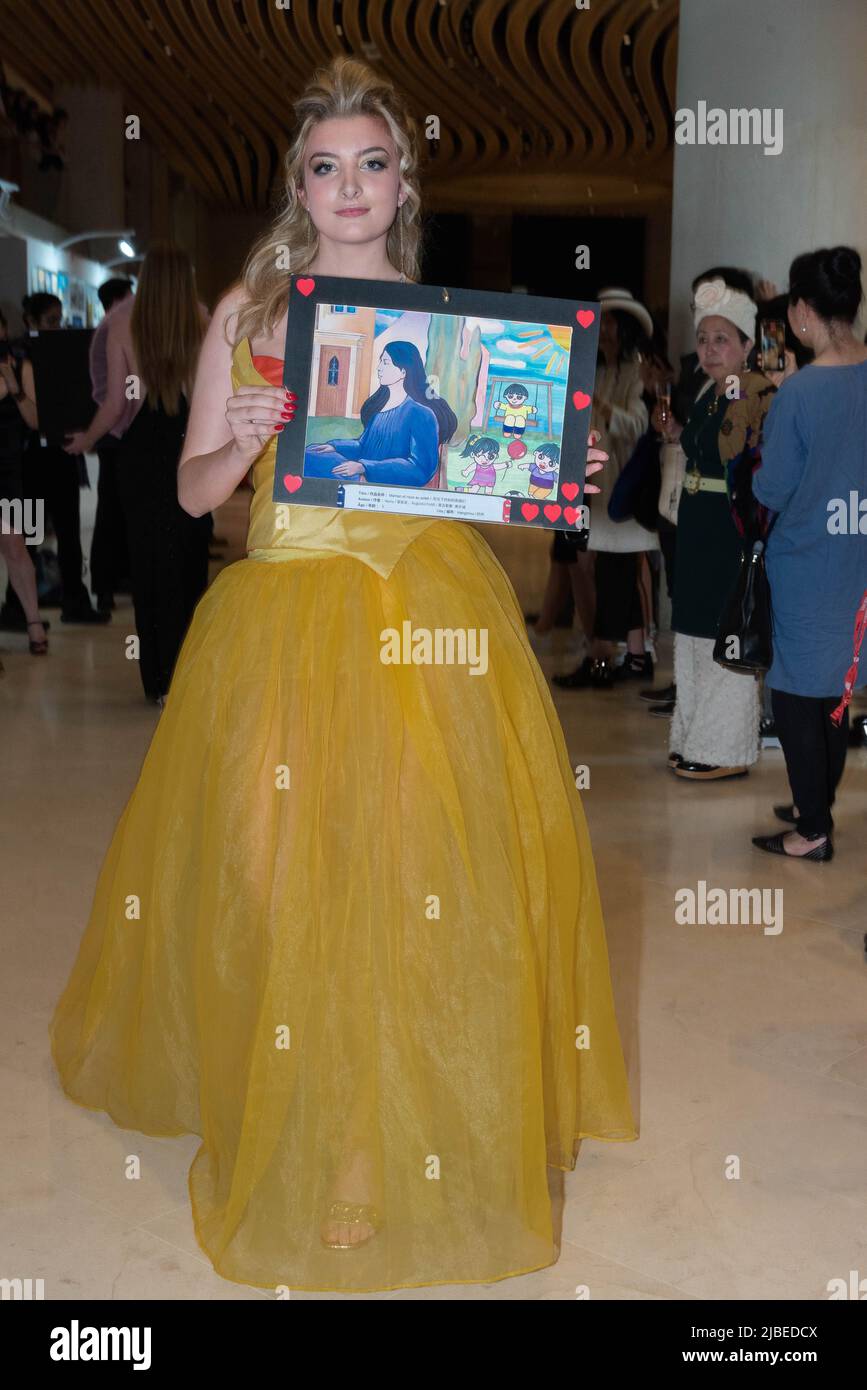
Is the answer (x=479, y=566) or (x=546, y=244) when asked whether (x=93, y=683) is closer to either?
(x=479, y=566)

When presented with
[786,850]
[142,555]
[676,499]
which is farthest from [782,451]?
[142,555]

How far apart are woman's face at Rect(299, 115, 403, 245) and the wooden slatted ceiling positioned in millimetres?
11246

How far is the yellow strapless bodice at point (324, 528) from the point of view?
77.4 inches

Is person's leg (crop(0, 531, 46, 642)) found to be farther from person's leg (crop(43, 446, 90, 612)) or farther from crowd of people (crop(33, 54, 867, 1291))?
crowd of people (crop(33, 54, 867, 1291))

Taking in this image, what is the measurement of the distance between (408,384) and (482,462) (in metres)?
0.13

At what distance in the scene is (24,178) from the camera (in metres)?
15.3

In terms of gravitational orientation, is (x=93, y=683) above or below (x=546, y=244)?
below

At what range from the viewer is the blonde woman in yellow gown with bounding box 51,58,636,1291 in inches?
74.5

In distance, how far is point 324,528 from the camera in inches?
78.1

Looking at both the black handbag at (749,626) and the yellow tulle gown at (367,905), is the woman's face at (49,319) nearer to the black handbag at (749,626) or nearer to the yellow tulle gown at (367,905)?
the black handbag at (749,626)

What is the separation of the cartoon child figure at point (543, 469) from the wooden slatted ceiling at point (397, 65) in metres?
11.5

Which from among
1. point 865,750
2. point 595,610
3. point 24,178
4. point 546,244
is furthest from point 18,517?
point 546,244

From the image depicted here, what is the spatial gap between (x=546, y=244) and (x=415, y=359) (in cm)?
2260

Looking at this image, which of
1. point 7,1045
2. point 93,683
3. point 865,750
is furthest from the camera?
point 93,683
